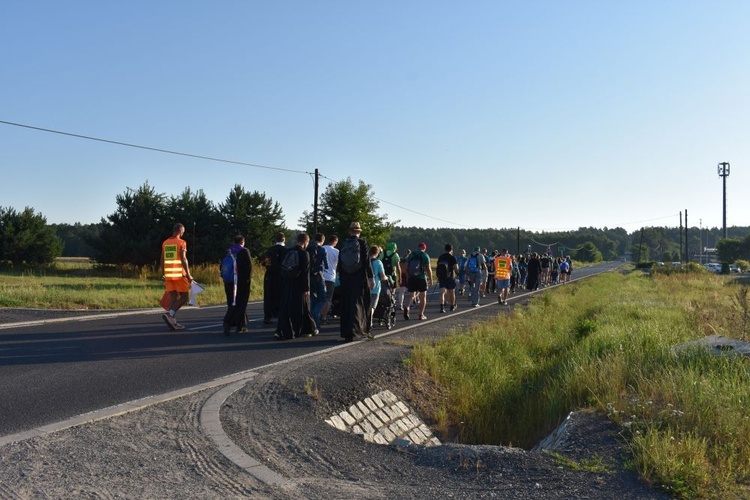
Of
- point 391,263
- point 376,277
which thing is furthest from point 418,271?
point 376,277

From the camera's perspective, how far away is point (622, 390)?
7.19 m

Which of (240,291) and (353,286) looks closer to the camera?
(353,286)

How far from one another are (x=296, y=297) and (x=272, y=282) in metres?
2.49

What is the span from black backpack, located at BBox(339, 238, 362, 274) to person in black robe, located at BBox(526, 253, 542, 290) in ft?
66.3

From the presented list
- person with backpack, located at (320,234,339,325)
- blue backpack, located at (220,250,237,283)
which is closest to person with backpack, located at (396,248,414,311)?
person with backpack, located at (320,234,339,325)

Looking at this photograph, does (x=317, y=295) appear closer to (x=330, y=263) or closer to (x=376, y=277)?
(x=330, y=263)

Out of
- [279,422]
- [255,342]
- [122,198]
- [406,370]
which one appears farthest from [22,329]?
[122,198]

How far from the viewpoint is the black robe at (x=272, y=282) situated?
42.2ft

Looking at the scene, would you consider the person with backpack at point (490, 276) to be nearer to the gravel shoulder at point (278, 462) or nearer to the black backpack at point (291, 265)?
the black backpack at point (291, 265)

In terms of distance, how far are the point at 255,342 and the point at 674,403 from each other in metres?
6.81

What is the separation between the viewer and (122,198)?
45781 millimetres

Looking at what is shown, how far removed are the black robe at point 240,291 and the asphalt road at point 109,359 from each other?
330mm

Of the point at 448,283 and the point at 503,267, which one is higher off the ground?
the point at 503,267

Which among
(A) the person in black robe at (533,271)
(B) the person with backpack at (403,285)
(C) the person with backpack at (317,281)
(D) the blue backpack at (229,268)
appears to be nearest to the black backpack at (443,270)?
(B) the person with backpack at (403,285)
